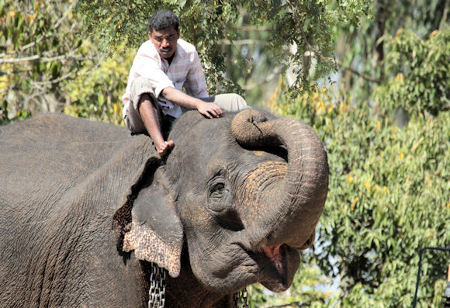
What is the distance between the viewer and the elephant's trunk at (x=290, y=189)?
145 inches

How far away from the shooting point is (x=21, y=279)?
4523 millimetres

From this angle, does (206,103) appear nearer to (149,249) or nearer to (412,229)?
(149,249)

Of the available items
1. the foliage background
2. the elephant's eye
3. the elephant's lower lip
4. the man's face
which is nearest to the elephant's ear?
the elephant's eye

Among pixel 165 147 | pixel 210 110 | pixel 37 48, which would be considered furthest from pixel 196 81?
pixel 37 48

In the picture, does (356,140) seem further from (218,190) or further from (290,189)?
(290,189)

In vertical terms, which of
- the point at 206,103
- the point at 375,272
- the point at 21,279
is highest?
the point at 206,103

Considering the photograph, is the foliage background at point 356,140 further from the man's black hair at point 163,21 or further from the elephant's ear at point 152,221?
the elephant's ear at point 152,221

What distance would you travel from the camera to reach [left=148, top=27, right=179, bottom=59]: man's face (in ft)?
14.5

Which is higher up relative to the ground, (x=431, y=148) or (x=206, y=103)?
(x=206, y=103)

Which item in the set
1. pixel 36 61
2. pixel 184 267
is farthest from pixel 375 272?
pixel 184 267

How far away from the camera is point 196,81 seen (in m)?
4.76

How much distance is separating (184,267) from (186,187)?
41 cm

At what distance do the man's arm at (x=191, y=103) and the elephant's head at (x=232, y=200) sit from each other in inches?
1.9

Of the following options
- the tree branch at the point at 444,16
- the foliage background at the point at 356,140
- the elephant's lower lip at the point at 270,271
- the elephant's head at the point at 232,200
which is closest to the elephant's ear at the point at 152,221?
the elephant's head at the point at 232,200
